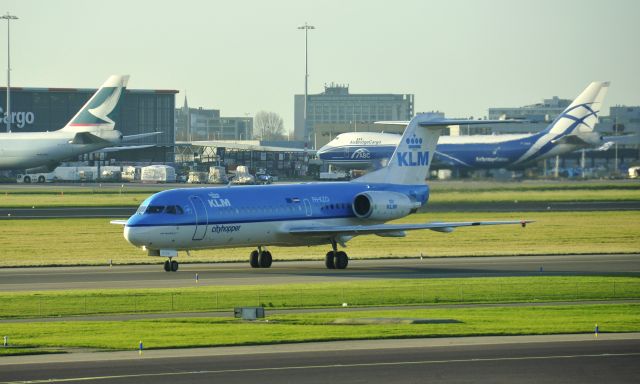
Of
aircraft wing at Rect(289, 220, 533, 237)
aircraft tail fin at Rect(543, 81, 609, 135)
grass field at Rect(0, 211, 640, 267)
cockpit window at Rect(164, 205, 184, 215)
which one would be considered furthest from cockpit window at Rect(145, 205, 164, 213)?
aircraft tail fin at Rect(543, 81, 609, 135)

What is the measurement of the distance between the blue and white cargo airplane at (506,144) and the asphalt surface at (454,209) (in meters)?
30.6

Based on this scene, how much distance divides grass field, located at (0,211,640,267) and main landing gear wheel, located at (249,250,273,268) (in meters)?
4.99

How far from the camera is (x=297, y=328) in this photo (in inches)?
1304

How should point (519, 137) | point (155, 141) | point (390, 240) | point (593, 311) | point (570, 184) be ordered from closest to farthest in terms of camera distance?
1. point (593, 311)
2. point (390, 240)
3. point (570, 184)
4. point (519, 137)
5. point (155, 141)

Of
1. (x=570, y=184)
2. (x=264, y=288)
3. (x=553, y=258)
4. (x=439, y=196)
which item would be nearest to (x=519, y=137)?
(x=570, y=184)

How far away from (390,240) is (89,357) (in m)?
41.1

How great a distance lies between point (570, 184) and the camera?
107250 mm

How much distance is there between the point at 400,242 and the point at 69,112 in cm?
11403

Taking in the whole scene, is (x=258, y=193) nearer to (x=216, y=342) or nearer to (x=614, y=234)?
(x=216, y=342)

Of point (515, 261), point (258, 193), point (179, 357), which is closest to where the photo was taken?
point (179, 357)

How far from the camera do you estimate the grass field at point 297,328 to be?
30875 millimetres

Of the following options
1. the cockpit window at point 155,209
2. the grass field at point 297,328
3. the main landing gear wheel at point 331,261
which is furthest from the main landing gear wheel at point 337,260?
the grass field at point 297,328

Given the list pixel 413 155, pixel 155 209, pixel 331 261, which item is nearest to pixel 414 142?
pixel 413 155

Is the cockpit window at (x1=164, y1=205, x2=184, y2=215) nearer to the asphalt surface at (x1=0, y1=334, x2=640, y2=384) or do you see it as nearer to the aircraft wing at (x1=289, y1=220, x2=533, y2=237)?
the aircraft wing at (x1=289, y1=220, x2=533, y2=237)
